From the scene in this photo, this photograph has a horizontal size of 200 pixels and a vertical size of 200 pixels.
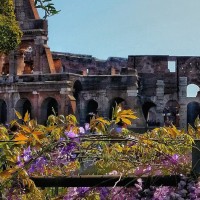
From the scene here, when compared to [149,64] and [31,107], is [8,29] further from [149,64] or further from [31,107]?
[149,64]

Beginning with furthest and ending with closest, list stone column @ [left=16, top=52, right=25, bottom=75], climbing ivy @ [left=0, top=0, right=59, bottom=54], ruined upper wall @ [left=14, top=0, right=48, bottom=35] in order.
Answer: ruined upper wall @ [left=14, top=0, right=48, bottom=35]
stone column @ [left=16, top=52, right=25, bottom=75]
climbing ivy @ [left=0, top=0, right=59, bottom=54]

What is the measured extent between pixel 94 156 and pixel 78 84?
103 ft

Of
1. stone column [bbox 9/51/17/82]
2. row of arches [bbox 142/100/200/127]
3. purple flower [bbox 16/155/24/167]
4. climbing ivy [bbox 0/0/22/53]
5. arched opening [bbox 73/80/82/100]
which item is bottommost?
row of arches [bbox 142/100/200/127]

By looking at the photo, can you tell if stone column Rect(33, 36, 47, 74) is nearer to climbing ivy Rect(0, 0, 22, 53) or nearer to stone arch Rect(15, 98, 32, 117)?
stone arch Rect(15, 98, 32, 117)

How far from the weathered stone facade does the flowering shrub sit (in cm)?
2838

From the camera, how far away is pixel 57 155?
4.79 meters

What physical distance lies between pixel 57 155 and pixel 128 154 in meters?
0.67

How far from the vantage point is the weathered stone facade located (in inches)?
1396

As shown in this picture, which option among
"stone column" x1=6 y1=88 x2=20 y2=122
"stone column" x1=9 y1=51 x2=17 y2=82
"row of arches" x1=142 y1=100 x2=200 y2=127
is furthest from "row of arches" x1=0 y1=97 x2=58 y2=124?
"row of arches" x1=142 y1=100 x2=200 y2=127

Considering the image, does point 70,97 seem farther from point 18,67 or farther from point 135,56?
point 135,56

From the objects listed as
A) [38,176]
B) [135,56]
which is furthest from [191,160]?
[135,56]

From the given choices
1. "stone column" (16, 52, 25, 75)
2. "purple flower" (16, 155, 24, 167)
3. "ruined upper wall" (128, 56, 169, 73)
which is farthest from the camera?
"ruined upper wall" (128, 56, 169, 73)

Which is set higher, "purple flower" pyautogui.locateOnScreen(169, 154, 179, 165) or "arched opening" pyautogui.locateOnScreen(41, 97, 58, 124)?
"purple flower" pyautogui.locateOnScreen(169, 154, 179, 165)

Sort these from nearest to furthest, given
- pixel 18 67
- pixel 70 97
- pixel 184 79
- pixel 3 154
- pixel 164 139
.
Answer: pixel 3 154 → pixel 164 139 → pixel 70 97 → pixel 18 67 → pixel 184 79
